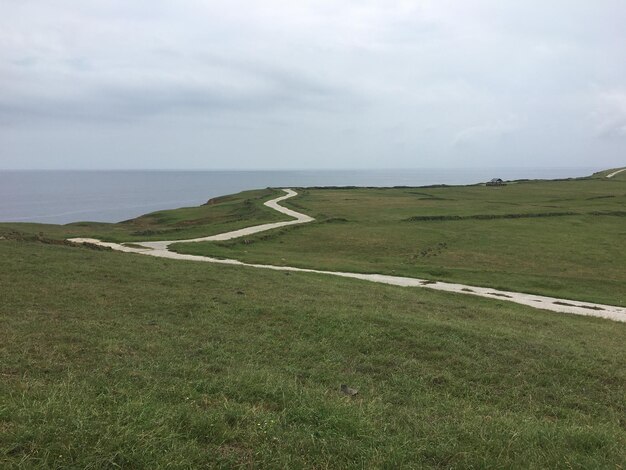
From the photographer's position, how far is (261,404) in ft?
21.3

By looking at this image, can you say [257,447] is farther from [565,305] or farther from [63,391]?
[565,305]

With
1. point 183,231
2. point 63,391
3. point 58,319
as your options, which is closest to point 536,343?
point 63,391

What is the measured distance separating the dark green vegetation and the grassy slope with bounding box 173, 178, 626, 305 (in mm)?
6593

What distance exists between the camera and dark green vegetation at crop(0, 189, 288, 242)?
3878cm

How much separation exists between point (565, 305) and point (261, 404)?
60.1 feet

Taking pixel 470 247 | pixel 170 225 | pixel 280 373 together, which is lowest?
pixel 470 247

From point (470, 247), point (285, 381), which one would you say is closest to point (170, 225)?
point (470, 247)

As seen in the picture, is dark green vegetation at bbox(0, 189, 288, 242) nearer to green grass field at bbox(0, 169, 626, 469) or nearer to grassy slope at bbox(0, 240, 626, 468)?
green grass field at bbox(0, 169, 626, 469)

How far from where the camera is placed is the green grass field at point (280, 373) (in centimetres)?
521

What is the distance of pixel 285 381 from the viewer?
7.54 metres

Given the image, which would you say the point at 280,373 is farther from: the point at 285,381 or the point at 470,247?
the point at 470,247

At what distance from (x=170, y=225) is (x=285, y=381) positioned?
4726cm

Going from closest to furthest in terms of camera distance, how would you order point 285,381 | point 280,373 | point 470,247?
point 285,381
point 280,373
point 470,247

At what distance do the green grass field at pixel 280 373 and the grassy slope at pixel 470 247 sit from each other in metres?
6.63
